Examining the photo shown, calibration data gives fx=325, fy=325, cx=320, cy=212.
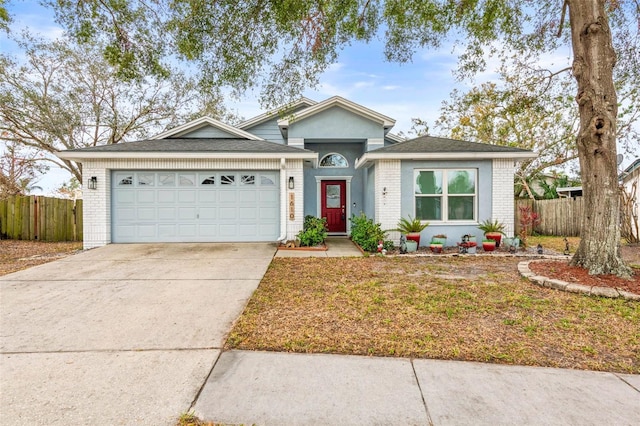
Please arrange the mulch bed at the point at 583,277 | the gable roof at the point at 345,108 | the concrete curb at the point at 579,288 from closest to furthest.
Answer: the concrete curb at the point at 579,288 → the mulch bed at the point at 583,277 → the gable roof at the point at 345,108

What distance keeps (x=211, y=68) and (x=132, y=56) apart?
1606 mm

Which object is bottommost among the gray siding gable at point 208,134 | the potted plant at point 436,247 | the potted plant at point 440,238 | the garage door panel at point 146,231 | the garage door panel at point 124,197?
the potted plant at point 436,247

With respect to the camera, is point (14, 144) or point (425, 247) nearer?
point (425, 247)

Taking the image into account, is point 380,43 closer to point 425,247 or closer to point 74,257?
point 425,247

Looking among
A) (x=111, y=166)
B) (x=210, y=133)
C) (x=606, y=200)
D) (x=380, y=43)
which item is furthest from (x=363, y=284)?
(x=210, y=133)

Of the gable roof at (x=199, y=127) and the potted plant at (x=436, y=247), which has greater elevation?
the gable roof at (x=199, y=127)

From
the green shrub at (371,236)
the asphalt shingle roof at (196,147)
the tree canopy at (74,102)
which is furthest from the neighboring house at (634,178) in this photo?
the tree canopy at (74,102)

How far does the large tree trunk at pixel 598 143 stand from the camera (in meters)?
5.52

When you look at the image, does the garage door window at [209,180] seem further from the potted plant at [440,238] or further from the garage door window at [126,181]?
the potted plant at [440,238]

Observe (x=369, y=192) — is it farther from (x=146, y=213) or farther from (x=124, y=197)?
(x=124, y=197)

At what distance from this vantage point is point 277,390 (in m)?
2.49

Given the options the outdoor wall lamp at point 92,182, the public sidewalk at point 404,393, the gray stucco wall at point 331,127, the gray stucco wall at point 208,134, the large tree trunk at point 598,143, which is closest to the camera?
the public sidewalk at point 404,393

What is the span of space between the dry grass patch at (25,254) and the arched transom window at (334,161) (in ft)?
28.2

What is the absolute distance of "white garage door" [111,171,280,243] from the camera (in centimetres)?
984
